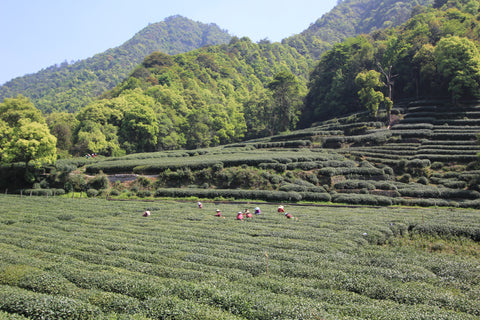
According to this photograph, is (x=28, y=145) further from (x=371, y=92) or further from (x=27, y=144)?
(x=371, y=92)

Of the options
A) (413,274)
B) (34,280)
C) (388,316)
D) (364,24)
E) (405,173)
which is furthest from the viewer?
(364,24)

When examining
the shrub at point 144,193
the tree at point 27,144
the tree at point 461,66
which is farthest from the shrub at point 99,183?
the tree at point 461,66

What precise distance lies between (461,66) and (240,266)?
5819cm

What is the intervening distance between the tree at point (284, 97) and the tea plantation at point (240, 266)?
55219mm

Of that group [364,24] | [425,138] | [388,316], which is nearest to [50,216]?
[388,316]

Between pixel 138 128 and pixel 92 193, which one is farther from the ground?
pixel 138 128

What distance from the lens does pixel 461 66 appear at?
51.9 metres

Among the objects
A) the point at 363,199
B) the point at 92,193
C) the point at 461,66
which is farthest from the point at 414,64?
the point at 92,193

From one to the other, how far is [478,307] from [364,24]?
8875 inches

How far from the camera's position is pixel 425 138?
44.8 meters

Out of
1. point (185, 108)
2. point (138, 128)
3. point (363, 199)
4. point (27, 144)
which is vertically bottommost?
point (363, 199)

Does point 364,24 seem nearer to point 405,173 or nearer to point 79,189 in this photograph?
point 405,173

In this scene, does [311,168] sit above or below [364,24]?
below

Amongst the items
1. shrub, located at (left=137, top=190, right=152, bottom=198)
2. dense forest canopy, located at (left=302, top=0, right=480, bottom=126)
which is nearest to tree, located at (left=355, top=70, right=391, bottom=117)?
dense forest canopy, located at (left=302, top=0, right=480, bottom=126)
